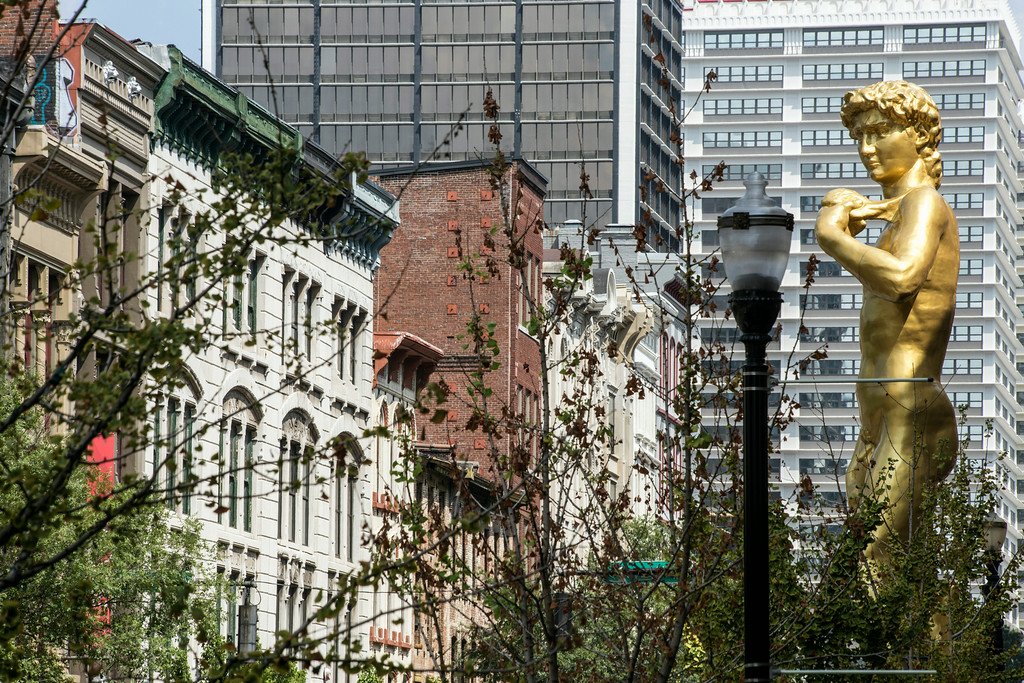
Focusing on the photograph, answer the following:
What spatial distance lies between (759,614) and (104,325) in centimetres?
382

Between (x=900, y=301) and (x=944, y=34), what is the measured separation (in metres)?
148

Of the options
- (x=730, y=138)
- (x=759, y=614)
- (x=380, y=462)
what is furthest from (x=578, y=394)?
(x=730, y=138)

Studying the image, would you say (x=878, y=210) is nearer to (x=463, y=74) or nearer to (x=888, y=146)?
(x=888, y=146)

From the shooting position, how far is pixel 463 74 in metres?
119

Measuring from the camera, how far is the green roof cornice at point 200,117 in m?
39.1

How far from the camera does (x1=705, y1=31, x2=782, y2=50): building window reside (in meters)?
164

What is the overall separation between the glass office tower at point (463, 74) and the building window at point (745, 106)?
134ft

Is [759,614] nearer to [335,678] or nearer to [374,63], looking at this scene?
[335,678]

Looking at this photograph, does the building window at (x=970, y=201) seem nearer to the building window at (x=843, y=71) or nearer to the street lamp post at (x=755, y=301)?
the building window at (x=843, y=71)

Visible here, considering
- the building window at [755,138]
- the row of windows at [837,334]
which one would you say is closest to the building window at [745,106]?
the building window at [755,138]

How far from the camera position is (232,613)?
42281mm

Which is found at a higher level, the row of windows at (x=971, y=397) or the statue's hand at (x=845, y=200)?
the row of windows at (x=971, y=397)

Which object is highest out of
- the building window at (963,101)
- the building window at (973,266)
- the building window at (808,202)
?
the building window at (963,101)

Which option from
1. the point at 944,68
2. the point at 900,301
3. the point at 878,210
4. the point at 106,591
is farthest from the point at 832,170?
the point at 900,301
